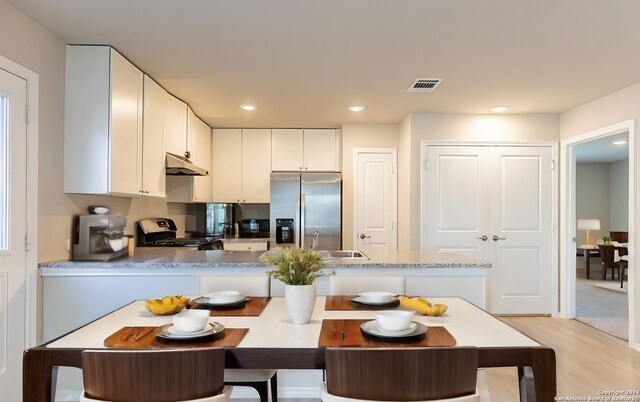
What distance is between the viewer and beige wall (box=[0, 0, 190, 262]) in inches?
92.4

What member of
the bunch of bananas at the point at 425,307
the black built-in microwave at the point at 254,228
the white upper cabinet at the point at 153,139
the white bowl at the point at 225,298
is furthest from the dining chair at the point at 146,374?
the black built-in microwave at the point at 254,228

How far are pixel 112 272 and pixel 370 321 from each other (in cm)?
184

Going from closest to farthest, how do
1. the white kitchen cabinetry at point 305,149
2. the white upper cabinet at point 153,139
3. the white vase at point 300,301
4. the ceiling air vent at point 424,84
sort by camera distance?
the white vase at point 300,301 < the white upper cabinet at point 153,139 < the ceiling air vent at point 424,84 < the white kitchen cabinetry at point 305,149

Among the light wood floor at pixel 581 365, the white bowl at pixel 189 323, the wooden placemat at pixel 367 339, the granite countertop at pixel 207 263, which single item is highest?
the granite countertop at pixel 207 263

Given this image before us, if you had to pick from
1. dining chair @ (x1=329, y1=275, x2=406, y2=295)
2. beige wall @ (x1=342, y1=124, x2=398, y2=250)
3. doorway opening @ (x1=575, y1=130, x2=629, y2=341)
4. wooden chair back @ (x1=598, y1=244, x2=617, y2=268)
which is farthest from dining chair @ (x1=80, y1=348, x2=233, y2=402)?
wooden chair back @ (x1=598, y1=244, x2=617, y2=268)

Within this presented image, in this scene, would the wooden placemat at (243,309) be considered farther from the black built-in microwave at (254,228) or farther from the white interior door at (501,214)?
the black built-in microwave at (254,228)

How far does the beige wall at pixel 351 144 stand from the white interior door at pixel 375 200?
0.21ft

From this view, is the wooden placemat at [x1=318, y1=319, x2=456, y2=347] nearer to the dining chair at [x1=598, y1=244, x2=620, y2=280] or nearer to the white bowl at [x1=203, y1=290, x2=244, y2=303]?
the white bowl at [x1=203, y1=290, x2=244, y2=303]

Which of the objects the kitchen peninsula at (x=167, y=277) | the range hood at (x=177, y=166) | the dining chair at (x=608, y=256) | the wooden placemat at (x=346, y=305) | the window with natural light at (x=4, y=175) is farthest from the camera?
the dining chair at (x=608, y=256)

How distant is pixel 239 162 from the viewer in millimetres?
5449

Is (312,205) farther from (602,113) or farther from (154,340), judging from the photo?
(154,340)

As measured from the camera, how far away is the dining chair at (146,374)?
3.82 feet

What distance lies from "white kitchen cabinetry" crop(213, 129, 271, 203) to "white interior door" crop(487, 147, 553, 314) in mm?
2844

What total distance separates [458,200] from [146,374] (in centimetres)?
412
